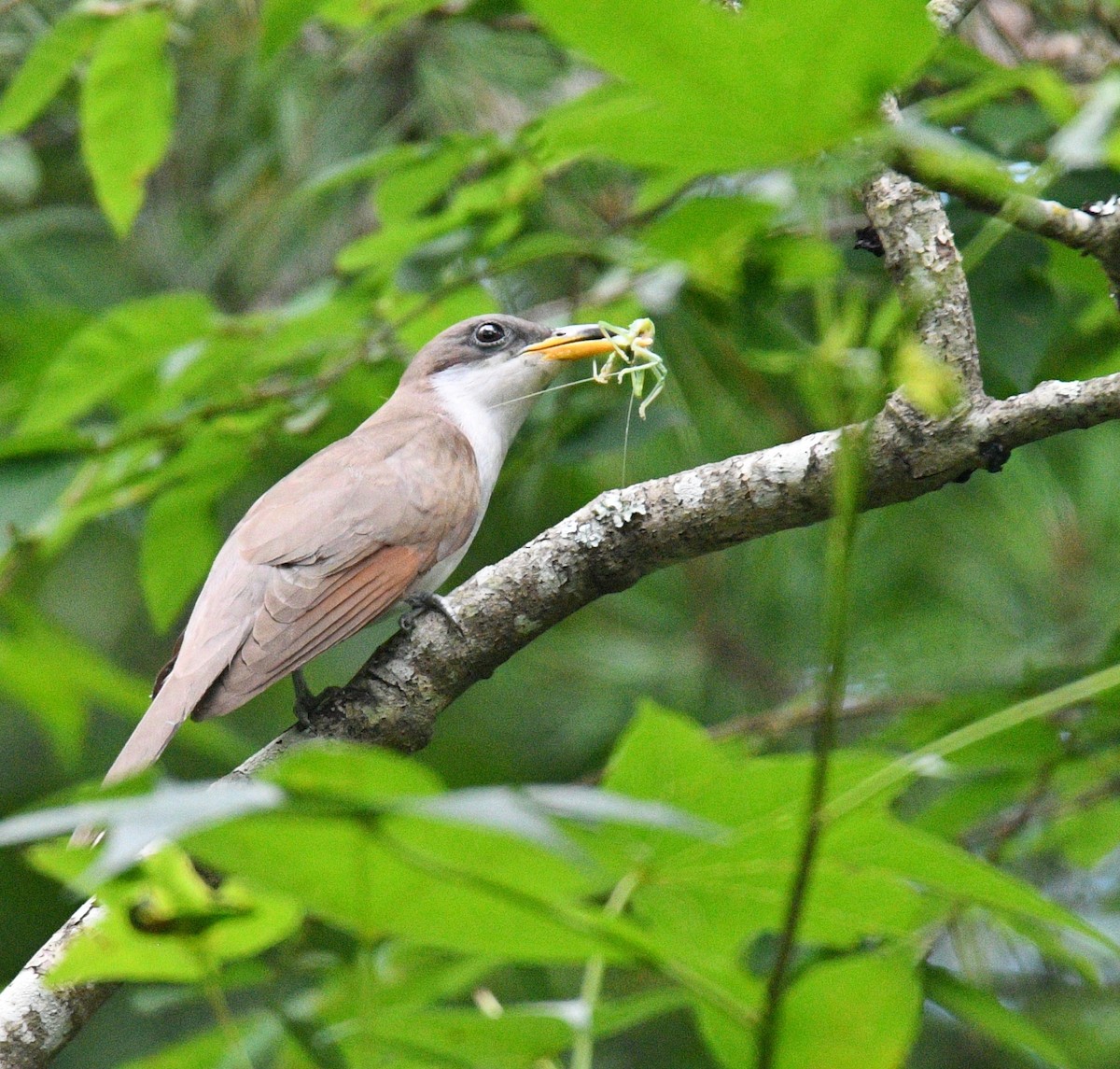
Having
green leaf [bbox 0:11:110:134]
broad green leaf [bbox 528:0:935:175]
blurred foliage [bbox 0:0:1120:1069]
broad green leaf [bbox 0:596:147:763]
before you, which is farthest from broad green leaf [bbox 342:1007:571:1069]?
green leaf [bbox 0:11:110:134]

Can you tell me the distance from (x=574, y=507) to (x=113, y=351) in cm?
204

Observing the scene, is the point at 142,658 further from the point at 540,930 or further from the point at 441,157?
the point at 540,930

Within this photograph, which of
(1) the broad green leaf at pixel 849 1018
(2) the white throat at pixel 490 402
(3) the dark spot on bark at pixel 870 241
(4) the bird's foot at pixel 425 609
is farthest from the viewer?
(2) the white throat at pixel 490 402

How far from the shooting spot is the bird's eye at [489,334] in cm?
460

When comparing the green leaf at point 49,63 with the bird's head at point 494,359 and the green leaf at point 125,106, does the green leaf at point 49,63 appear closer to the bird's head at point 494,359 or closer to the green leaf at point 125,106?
the green leaf at point 125,106

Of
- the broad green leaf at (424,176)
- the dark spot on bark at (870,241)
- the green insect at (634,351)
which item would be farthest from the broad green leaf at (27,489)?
the dark spot on bark at (870,241)

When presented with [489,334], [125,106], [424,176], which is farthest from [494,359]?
[125,106]

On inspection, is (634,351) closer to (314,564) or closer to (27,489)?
(314,564)

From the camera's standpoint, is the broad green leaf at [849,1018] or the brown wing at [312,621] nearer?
the broad green leaf at [849,1018]

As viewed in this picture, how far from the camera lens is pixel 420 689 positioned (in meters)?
2.84

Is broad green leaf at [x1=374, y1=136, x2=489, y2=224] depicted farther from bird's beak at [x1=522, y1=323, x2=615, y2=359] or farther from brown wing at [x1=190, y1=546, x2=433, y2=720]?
brown wing at [x1=190, y1=546, x2=433, y2=720]

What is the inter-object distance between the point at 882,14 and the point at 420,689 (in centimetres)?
210

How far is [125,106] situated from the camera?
3312mm

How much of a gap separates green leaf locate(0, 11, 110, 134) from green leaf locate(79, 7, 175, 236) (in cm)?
9
